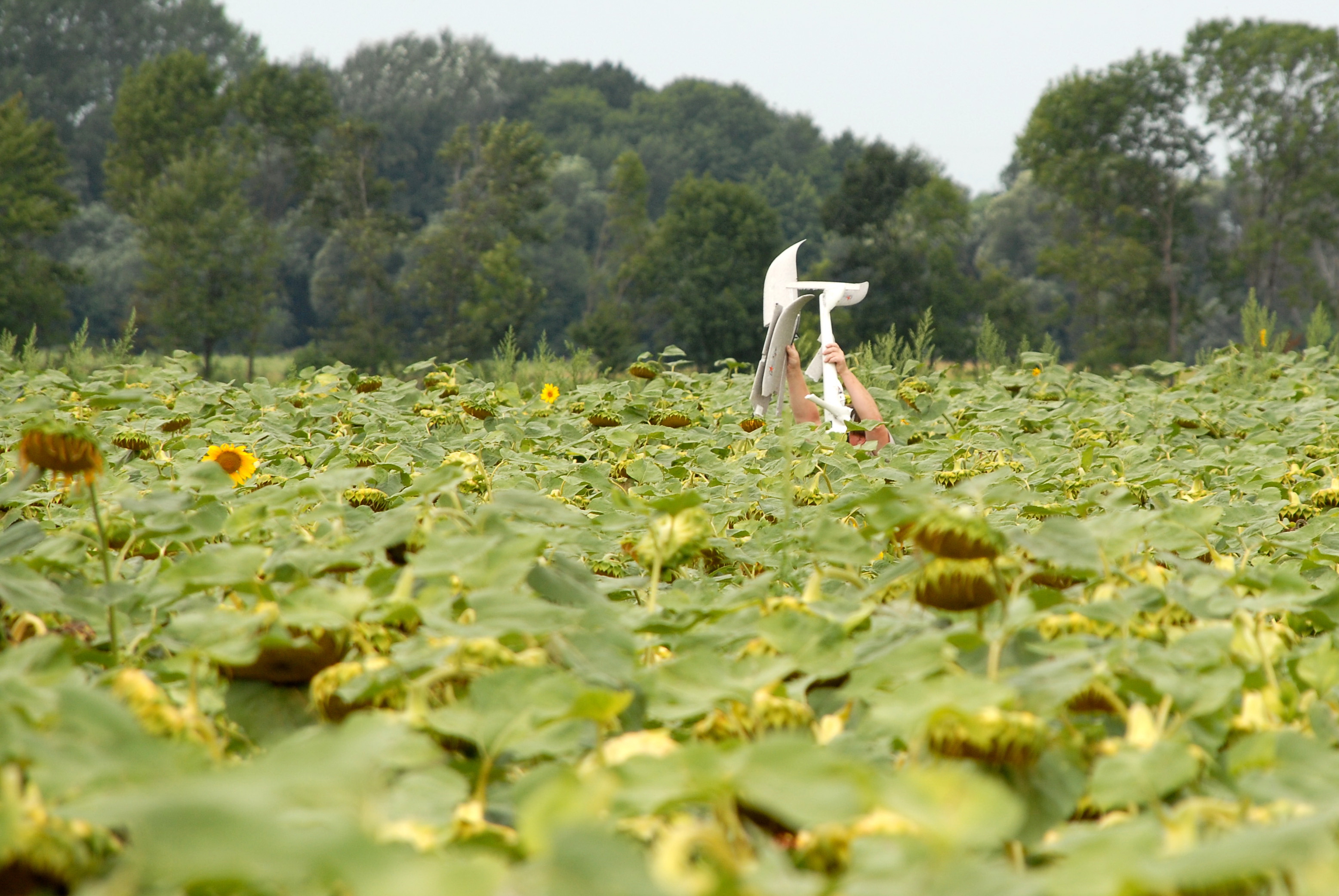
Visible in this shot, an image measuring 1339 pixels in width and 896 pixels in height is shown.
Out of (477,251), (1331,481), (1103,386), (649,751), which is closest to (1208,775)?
(649,751)

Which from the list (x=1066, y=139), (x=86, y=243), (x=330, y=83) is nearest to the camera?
(x=1066, y=139)

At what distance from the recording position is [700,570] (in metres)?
1.64

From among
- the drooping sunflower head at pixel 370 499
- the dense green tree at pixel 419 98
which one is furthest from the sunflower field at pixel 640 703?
the dense green tree at pixel 419 98

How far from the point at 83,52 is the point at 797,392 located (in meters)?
55.8

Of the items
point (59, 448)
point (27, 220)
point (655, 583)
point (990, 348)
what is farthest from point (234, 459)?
point (27, 220)

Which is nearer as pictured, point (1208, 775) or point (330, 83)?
point (1208, 775)

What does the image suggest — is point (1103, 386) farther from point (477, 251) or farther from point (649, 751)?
point (477, 251)

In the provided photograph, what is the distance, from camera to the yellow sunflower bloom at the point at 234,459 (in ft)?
7.32

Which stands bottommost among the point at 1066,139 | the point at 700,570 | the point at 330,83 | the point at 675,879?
the point at 700,570

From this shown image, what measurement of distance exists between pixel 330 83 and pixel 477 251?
23.1 metres

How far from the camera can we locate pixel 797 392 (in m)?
3.82

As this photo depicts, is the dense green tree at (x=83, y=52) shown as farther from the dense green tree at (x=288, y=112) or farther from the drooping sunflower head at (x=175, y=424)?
the drooping sunflower head at (x=175, y=424)

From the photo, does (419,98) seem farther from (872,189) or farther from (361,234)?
(872,189)

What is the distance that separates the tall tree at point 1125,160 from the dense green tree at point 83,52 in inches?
1316
